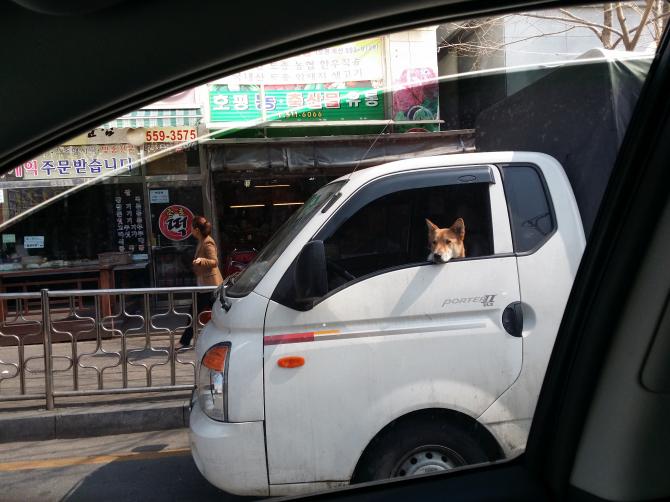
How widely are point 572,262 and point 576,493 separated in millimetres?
1506

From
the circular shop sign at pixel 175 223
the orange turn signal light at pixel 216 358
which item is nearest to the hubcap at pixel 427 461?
the orange turn signal light at pixel 216 358

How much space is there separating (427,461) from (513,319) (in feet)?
2.54

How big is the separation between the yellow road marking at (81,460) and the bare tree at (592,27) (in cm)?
379

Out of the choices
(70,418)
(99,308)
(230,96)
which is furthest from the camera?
(99,308)

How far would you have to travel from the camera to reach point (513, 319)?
3025mm

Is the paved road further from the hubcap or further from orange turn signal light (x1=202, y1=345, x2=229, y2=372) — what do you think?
the hubcap

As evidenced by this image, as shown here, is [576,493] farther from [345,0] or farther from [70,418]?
[70,418]

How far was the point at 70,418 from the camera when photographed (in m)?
5.59

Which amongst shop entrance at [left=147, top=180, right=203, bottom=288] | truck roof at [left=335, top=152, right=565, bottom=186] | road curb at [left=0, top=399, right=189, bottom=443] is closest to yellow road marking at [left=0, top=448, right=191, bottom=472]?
road curb at [left=0, top=399, right=189, bottom=443]

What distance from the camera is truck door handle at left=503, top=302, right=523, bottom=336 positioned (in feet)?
9.88

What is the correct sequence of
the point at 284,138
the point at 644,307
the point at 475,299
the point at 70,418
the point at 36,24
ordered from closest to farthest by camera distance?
the point at 36,24, the point at 644,307, the point at 475,299, the point at 284,138, the point at 70,418

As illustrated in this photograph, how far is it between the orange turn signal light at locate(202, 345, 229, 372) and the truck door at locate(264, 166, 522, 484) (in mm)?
240

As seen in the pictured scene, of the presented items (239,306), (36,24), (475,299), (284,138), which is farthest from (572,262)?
(36,24)

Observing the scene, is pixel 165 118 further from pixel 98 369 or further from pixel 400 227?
pixel 98 369
